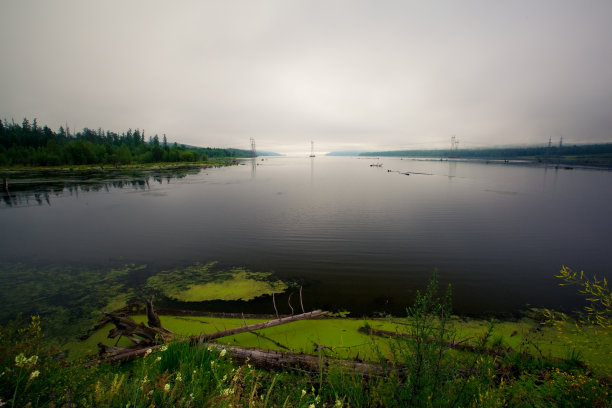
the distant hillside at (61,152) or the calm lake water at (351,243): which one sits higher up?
the distant hillside at (61,152)

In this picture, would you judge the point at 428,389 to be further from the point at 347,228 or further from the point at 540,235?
the point at 540,235

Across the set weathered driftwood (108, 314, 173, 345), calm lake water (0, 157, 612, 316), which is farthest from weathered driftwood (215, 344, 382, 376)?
calm lake water (0, 157, 612, 316)

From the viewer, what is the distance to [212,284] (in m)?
9.30

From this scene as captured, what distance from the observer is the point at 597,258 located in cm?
1238

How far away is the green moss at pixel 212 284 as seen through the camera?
858 centimetres

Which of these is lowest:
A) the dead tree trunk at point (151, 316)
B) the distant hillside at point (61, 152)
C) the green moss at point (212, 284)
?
the green moss at point (212, 284)

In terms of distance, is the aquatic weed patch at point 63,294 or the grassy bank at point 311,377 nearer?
the grassy bank at point 311,377

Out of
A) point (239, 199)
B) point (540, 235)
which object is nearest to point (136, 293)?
point (239, 199)

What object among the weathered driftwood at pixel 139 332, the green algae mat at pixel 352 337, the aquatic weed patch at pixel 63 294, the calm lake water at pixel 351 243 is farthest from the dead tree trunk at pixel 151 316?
the aquatic weed patch at pixel 63 294

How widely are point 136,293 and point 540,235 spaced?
23.7 meters

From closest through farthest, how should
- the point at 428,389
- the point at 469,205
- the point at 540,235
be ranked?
the point at 428,389
the point at 540,235
the point at 469,205

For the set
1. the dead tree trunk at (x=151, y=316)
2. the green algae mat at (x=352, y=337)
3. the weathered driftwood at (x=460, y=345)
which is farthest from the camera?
the dead tree trunk at (x=151, y=316)

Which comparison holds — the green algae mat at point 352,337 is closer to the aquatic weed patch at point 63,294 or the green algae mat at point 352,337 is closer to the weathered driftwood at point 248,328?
the weathered driftwood at point 248,328

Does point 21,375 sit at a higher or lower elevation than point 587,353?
higher
